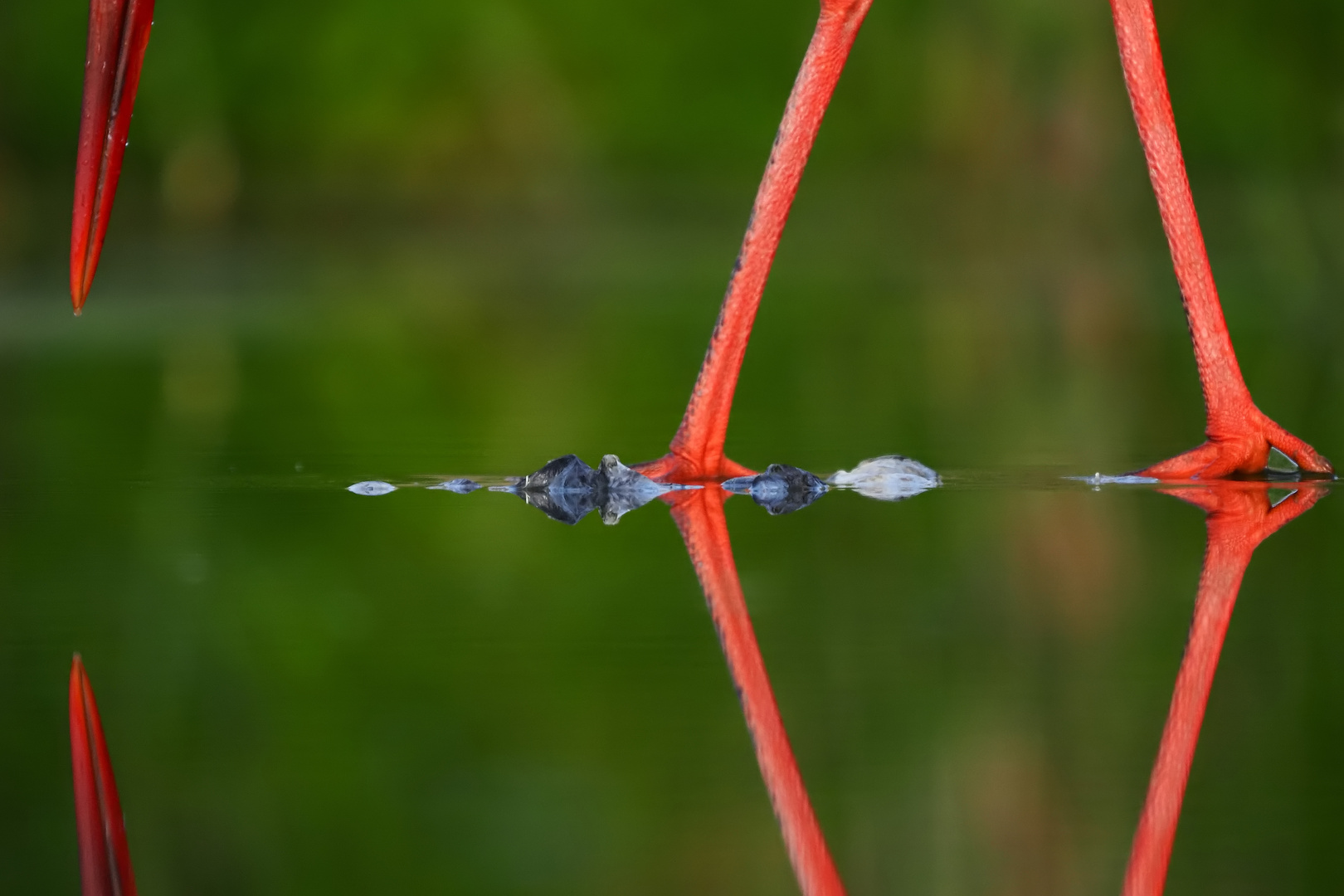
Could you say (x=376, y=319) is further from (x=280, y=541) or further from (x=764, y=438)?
(x=280, y=541)

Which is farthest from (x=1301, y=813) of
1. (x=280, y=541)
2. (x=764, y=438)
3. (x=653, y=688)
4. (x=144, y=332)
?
(x=144, y=332)

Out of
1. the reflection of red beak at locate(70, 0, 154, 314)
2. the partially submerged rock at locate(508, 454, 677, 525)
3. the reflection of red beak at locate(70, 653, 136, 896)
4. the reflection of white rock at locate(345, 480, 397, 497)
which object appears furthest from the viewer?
the reflection of white rock at locate(345, 480, 397, 497)

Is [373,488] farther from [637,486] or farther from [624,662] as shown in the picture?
[624,662]

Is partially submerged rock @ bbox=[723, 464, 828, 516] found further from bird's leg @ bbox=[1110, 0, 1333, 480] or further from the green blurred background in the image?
bird's leg @ bbox=[1110, 0, 1333, 480]

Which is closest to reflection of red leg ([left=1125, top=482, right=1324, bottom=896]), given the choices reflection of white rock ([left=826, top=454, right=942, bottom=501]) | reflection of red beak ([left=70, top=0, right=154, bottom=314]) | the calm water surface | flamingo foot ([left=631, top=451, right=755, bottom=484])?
the calm water surface

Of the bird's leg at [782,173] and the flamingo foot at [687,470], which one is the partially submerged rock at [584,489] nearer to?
the flamingo foot at [687,470]

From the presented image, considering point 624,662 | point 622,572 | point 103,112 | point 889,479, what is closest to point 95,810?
point 624,662
